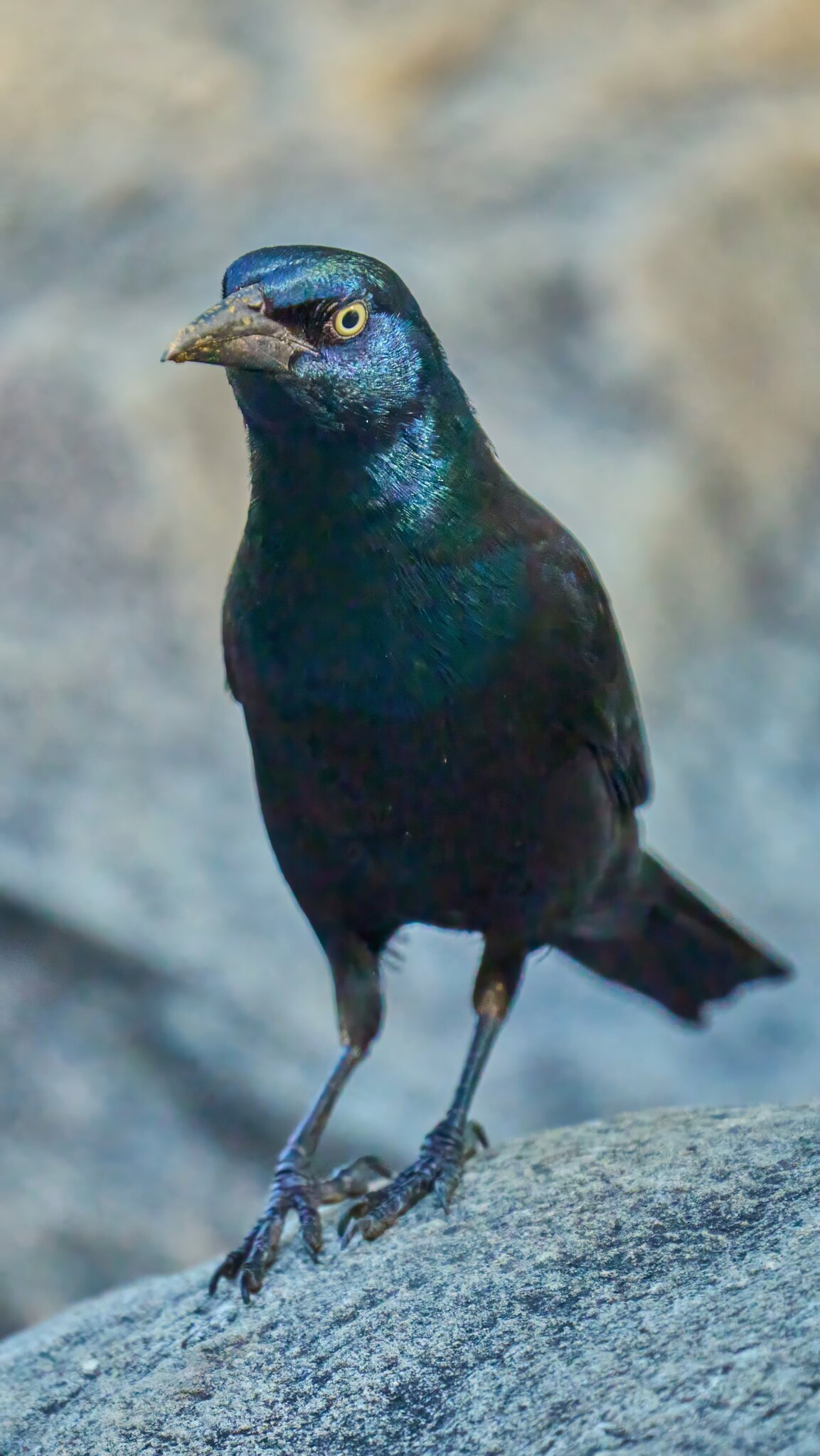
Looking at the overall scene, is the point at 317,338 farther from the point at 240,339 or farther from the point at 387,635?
→ the point at 387,635

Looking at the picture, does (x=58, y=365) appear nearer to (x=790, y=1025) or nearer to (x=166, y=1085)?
(x=166, y=1085)

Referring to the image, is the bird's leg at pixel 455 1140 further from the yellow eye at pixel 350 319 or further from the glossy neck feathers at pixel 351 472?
the yellow eye at pixel 350 319

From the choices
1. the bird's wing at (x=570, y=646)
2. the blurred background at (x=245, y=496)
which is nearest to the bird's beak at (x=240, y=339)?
the bird's wing at (x=570, y=646)

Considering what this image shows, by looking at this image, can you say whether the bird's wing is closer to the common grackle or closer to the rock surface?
the common grackle

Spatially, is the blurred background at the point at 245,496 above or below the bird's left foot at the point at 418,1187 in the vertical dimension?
above

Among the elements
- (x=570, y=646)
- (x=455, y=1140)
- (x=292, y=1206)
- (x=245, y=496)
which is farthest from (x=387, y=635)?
(x=245, y=496)

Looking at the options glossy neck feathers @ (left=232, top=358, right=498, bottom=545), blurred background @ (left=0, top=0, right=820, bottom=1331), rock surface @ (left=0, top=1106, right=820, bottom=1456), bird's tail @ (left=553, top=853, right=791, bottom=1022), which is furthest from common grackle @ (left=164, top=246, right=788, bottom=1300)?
blurred background @ (left=0, top=0, right=820, bottom=1331)
